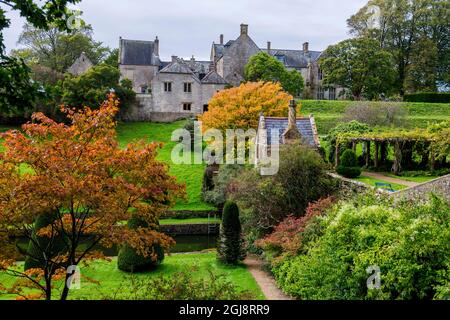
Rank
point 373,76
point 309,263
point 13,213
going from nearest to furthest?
point 13,213 → point 309,263 → point 373,76

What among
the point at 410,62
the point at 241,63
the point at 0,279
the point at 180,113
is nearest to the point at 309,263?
the point at 0,279

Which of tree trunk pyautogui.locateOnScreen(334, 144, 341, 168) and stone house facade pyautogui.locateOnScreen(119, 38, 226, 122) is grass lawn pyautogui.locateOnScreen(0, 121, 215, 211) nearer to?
stone house facade pyautogui.locateOnScreen(119, 38, 226, 122)

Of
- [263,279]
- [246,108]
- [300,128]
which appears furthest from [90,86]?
[263,279]

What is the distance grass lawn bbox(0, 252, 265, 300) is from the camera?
52.9ft

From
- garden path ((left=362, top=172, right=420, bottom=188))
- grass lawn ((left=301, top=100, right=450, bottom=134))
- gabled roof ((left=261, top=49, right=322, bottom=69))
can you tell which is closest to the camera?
garden path ((left=362, top=172, right=420, bottom=188))

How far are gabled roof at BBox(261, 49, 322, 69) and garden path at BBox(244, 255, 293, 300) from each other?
154ft

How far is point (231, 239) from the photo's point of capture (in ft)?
64.2

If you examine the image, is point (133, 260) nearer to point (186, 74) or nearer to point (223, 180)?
point (223, 180)

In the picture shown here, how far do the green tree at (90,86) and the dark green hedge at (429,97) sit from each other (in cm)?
3380

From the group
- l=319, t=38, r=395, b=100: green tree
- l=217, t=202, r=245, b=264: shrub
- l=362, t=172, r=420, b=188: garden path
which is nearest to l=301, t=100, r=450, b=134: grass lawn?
l=319, t=38, r=395, b=100: green tree

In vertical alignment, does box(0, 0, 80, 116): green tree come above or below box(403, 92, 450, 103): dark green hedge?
below

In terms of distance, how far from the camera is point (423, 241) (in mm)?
11141
